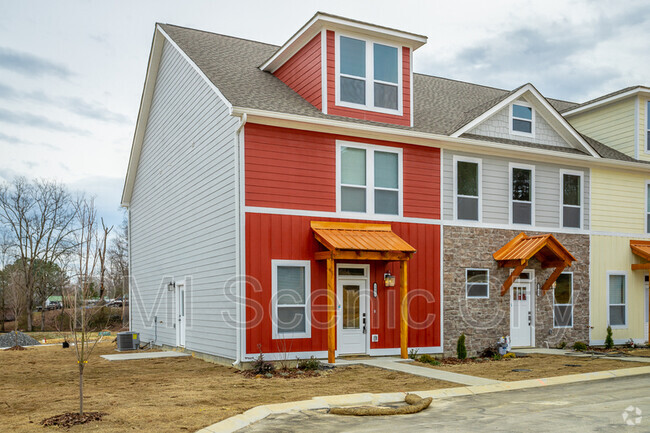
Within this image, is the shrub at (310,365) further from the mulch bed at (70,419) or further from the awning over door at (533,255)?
the awning over door at (533,255)

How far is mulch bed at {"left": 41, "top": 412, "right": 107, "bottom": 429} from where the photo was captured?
25.9 feet

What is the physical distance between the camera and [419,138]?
16.1 meters

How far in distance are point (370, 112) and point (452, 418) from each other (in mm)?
9384

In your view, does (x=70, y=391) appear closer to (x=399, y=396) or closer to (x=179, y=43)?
(x=399, y=396)

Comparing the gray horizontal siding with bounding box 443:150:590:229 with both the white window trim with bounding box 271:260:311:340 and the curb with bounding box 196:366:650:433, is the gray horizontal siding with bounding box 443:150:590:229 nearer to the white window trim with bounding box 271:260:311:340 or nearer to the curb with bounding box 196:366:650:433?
the white window trim with bounding box 271:260:311:340

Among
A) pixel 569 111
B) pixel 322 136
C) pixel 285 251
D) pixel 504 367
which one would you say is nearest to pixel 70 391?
pixel 285 251

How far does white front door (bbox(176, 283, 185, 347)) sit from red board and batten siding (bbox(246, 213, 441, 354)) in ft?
15.8

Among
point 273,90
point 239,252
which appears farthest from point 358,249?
point 273,90

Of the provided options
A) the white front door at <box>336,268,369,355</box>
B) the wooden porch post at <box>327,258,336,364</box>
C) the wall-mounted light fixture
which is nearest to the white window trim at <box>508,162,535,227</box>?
the wall-mounted light fixture

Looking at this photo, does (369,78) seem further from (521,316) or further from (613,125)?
(613,125)

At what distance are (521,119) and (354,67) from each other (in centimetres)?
589

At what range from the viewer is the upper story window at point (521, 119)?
18.2m

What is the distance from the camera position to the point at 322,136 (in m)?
15.1

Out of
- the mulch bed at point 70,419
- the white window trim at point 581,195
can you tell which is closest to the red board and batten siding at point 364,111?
the white window trim at point 581,195
